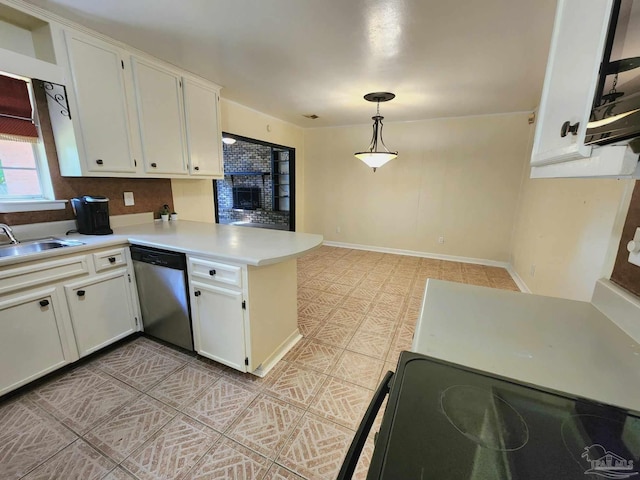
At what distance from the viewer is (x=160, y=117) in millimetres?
2488

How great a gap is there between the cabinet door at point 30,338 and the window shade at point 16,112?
1.15 metres

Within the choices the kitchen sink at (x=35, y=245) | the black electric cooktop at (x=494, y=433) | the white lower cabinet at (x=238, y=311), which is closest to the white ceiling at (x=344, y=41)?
the kitchen sink at (x=35, y=245)

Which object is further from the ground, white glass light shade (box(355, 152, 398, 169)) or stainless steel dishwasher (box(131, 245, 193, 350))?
white glass light shade (box(355, 152, 398, 169))

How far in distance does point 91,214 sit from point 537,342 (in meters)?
2.89

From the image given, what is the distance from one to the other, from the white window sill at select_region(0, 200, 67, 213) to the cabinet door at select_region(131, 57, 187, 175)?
0.70 meters

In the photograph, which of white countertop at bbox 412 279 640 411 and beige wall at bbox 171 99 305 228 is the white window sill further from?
white countertop at bbox 412 279 640 411

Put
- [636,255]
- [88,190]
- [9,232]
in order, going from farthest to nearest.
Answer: [88,190]
[9,232]
[636,255]

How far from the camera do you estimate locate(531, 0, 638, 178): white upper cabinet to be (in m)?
0.57

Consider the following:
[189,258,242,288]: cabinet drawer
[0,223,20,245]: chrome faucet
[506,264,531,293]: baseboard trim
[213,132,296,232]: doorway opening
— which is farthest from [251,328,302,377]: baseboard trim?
[213,132,296,232]: doorway opening

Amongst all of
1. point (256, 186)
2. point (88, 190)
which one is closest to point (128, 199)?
point (88, 190)

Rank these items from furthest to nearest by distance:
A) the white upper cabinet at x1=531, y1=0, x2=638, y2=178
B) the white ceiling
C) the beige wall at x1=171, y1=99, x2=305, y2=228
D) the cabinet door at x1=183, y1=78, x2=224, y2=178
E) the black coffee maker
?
the beige wall at x1=171, y1=99, x2=305, y2=228
the cabinet door at x1=183, y1=78, x2=224, y2=178
the black coffee maker
the white ceiling
the white upper cabinet at x1=531, y1=0, x2=638, y2=178

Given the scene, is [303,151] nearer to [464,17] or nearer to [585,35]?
[464,17]

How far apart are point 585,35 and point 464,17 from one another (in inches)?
55.8

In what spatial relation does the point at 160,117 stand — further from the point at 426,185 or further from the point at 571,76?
the point at 426,185
